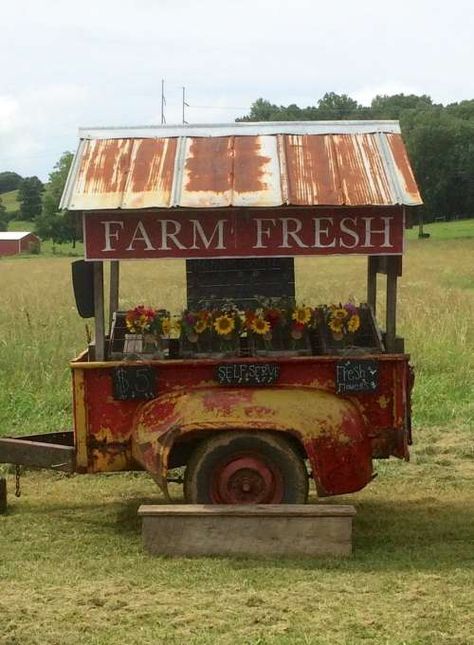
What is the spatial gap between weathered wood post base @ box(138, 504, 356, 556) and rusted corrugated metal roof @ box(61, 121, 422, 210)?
167cm

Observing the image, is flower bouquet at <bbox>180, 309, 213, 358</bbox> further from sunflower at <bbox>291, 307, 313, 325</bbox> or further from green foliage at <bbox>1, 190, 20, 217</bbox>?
green foliage at <bbox>1, 190, 20, 217</bbox>

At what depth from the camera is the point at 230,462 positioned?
17.3 ft

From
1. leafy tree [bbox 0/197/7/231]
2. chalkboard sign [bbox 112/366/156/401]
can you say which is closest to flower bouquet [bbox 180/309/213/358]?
chalkboard sign [bbox 112/366/156/401]

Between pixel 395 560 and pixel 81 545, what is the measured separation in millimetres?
1767

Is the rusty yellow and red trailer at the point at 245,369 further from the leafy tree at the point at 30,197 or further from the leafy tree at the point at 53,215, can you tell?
the leafy tree at the point at 30,197

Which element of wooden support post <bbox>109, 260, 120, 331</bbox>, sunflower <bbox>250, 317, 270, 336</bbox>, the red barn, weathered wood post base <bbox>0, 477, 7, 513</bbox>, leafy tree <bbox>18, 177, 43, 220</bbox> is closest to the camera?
sunflower <bbox>250, 317, 270, 336</bbox>

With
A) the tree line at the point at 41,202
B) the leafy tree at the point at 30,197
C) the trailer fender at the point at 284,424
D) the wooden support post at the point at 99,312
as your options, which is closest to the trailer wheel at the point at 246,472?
the trailer fender at the point at 284,424

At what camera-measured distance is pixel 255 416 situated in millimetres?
5148

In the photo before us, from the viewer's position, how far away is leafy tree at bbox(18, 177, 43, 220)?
111 metres

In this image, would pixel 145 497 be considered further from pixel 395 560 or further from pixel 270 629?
pixel 270 629

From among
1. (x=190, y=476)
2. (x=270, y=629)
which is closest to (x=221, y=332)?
(x=190, y=476)

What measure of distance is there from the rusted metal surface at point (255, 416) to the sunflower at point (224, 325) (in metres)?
0.21

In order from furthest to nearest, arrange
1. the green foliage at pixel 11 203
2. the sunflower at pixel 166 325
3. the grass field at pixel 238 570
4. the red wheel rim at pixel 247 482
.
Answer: the green foliage at pixel 11 203, the sunflower at pixel 166 325, the red wheel rim at pixel 247 482, the grass field at pixel 238 570

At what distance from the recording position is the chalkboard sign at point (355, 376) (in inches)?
209
